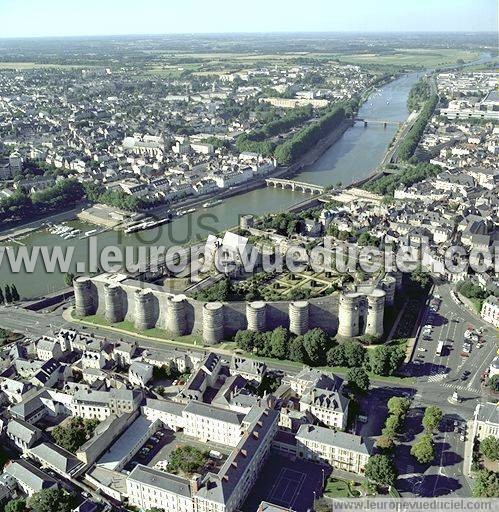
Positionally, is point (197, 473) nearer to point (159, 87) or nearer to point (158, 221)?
point (158, 221)

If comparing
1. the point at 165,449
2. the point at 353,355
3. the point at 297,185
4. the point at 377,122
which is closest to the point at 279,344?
the point at 353,355

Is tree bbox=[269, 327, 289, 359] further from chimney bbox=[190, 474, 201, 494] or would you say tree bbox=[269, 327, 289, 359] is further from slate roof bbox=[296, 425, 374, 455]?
chimney bbox=[190, 474, 201, 494]

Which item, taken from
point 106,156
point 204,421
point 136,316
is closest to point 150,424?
point 204,421

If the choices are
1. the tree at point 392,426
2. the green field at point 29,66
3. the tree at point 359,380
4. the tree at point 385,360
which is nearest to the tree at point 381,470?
the tree at point 392,426

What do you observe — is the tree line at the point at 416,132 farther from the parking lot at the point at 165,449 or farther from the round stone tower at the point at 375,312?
the parking lot at the point at 165,449

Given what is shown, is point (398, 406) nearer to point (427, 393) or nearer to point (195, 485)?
point (427, 393)

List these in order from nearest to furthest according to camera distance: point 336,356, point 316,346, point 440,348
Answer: point 336,356
point 316,346
point 440,348
